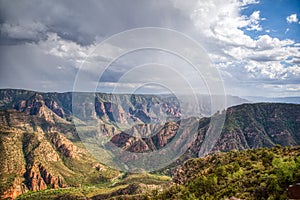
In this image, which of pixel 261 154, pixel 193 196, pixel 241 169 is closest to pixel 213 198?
pixel 193 196

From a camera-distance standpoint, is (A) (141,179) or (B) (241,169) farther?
(A) (141,179)

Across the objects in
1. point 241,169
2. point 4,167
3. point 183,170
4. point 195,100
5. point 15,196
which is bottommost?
point 15,196

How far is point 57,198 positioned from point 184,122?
89.0 meters

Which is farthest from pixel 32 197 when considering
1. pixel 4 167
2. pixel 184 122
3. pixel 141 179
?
pixel 184 122

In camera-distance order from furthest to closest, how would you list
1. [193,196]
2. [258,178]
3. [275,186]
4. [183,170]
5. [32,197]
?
[32,197] < [183,170] < [193,196] < [258,178] < [275,186]

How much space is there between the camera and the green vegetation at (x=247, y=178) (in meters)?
39.6

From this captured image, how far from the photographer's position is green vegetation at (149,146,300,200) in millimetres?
39594

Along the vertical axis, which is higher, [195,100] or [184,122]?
[195,100]

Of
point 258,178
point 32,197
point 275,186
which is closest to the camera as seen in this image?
point 275,186

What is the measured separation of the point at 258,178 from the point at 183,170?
38836mm

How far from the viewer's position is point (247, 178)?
1908 inches

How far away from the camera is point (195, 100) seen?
7231cm

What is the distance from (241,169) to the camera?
57.4m

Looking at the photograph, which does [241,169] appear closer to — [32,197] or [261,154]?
[261,154]
